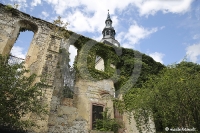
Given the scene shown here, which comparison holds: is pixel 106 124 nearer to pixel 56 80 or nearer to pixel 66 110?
pixel 66 110

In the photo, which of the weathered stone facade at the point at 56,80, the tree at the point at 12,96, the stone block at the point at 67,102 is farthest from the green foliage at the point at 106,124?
the tree at the point at 12,96

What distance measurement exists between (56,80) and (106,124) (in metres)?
3.82

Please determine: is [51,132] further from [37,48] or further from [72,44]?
[72,44]

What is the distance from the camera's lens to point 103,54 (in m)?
14.3

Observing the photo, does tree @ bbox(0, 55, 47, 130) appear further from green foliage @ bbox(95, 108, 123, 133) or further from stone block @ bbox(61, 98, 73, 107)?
green foliage @ bbox(95, 108, 123, 133)

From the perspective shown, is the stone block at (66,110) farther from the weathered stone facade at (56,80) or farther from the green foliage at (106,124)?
the green foliage at (106,124)

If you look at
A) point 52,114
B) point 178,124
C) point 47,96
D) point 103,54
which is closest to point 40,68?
point 47,96

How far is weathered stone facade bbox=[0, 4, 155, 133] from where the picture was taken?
9562 mm

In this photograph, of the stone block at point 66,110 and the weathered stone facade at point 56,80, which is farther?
the stone block at point 66,110

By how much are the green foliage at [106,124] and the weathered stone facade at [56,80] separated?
0.51 m

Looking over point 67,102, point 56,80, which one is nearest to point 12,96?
point 67,102

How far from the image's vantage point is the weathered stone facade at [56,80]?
956cm

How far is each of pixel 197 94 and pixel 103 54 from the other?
811 cm

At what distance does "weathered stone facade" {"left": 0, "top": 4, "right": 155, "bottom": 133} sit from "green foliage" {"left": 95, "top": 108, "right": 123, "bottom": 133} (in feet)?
1.68
